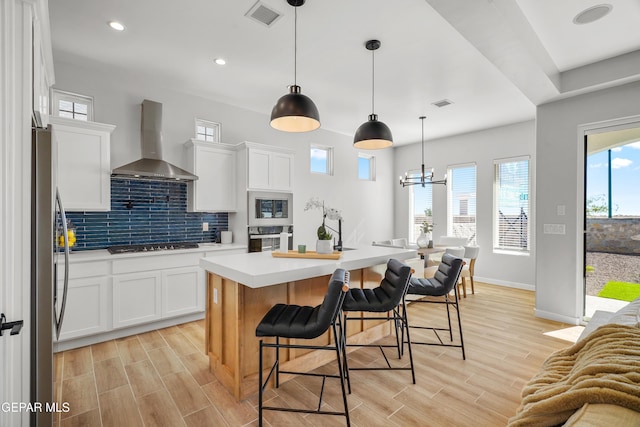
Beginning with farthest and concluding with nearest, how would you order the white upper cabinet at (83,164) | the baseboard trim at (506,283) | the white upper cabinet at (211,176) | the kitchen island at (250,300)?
the baseboard trim at (506,283) < the white upper cabinet at (211,176) < the white upper cabinet at (83,164) < the kitchen island at (250,300)

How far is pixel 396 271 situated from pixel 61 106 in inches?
158

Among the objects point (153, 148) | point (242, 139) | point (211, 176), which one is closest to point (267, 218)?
point (211, 176)

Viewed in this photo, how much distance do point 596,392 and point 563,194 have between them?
3666mm

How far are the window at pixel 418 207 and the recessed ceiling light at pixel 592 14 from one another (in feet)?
13.7

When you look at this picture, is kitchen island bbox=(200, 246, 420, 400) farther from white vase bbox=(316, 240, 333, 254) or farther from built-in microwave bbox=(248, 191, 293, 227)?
built-in microwave bbox=(248, 191, 293, 227)

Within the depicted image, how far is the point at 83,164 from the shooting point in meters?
3.21

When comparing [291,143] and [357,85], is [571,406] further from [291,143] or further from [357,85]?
[291,143]

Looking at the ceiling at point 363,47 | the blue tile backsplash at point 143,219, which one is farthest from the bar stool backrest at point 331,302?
the blue tile backsplash at point 143,219

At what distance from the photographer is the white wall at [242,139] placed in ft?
11.8

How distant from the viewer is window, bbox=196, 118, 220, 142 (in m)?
4.42

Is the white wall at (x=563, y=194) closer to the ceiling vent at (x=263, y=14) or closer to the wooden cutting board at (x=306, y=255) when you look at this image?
the wooden cutting board at (x=306, y=255)

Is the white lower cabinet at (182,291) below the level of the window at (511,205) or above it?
below

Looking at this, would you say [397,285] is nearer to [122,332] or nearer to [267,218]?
[267,218]

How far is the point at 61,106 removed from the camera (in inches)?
135
